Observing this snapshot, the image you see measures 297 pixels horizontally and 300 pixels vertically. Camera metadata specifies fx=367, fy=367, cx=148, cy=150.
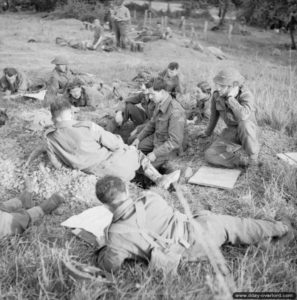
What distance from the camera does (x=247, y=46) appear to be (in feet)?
57.9

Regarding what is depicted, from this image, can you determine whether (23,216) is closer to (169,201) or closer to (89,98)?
(169,201)

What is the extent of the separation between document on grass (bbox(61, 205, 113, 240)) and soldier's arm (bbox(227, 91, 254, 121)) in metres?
1.91

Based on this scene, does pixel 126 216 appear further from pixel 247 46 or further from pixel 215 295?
pixel 247 46

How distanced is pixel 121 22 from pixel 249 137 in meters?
10.7

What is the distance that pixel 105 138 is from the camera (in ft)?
13.4

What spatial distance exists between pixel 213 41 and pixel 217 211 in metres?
16.1

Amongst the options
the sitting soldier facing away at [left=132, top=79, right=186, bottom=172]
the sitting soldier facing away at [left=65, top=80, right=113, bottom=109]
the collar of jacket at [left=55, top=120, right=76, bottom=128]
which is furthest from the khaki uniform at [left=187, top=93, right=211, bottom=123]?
the collar of jacket at [left=55, top=120, right=76, bottom=128]

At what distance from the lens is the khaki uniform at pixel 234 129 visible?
4.27 m

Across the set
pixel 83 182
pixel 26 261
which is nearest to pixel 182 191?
pixel 83 182

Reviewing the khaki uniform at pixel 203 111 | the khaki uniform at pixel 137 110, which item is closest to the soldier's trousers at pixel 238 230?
the khaki uniform at pixel 137 110

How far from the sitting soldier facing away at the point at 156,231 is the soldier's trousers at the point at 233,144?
1.47 m

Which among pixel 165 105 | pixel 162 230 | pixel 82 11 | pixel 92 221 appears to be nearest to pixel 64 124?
pixel 92 221

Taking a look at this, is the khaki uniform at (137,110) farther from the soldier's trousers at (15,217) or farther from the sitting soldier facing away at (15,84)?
the sitting soldier facing away at (15,84)

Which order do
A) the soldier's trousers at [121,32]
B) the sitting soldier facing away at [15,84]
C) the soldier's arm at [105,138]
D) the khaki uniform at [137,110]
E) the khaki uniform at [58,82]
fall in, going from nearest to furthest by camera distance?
the soldier's arm at [105,138] → the khaki uniform at [137,110] → the khaki uniform at [58,82] → the sitting soldier facing away at [15,84] → the soldier's trousers at [121,32]
